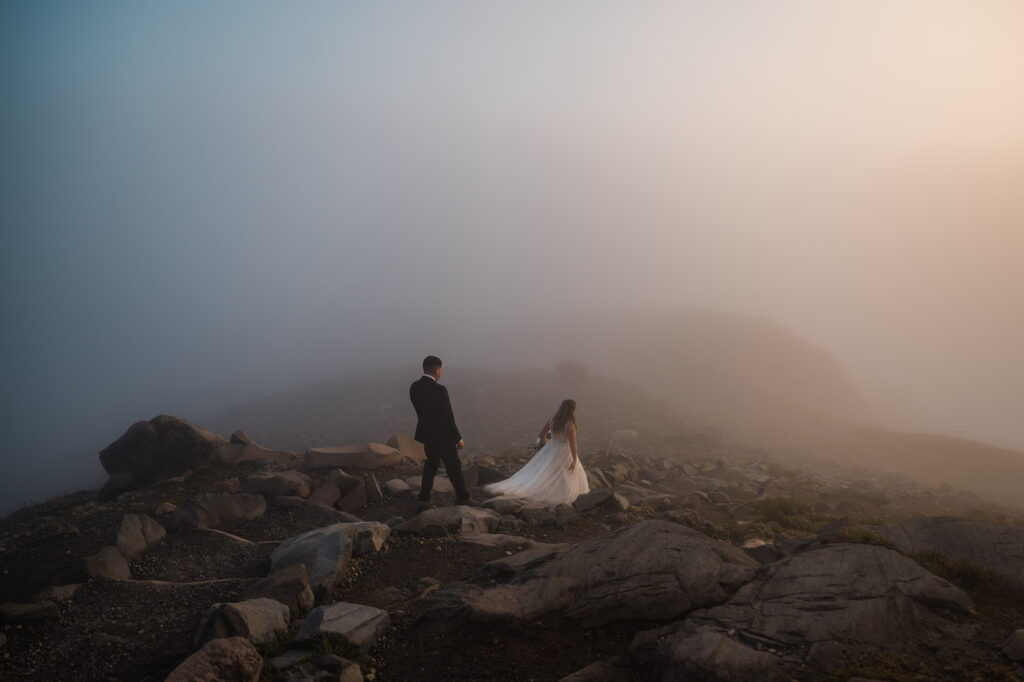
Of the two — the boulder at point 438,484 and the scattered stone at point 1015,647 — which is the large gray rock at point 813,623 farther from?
the boulder at point 438,484

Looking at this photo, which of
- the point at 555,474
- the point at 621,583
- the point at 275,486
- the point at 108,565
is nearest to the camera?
the point at 621,583

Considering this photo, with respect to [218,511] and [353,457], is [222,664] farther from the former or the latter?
[353,457]

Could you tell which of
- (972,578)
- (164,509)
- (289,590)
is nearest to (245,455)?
(164,509)

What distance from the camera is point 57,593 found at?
761 cm

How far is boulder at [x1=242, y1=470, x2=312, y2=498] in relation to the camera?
12.7m

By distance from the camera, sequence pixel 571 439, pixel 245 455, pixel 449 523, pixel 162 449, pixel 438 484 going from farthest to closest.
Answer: pixel 162 449 < pixel 245 455 < pixel 438 484 < pixel 571 439 < pixel 449 523

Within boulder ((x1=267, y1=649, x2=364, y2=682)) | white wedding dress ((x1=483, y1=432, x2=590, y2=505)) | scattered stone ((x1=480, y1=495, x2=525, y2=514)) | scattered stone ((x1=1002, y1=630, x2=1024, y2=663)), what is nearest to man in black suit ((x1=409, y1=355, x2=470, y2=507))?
scattered stone ((x1=480, y1=495, x2=525, y2=514))

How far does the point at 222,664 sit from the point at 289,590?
163 cm

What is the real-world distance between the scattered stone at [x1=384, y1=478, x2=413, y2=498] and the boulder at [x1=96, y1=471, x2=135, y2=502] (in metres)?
9.06

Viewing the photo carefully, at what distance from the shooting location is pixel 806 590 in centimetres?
609

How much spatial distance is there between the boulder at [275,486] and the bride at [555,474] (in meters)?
4.39

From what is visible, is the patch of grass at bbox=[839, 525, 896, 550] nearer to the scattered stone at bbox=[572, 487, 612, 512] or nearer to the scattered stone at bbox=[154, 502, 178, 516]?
the scattered stone at bbox=[572, 487, 612, 512]

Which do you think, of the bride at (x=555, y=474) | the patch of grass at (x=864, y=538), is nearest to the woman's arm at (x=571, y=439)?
the bride at (x=555, y=474)

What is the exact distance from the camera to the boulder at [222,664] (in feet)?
17.5
